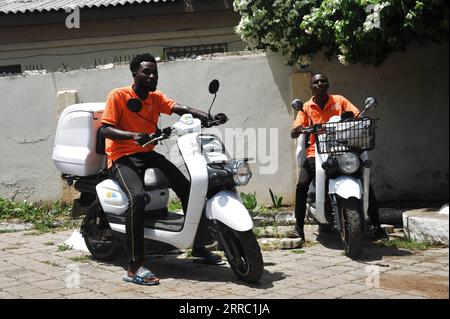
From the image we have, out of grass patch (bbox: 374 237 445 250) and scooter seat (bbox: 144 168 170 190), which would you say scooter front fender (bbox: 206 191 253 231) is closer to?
scooter seat (bbox: 144 168 170 190)

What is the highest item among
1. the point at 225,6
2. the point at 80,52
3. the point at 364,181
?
the point at 225,6

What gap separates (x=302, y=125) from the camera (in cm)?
552

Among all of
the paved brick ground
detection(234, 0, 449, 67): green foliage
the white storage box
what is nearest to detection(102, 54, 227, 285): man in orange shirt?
the paved brick ground

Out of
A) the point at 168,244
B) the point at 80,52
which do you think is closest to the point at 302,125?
the point at 168,244

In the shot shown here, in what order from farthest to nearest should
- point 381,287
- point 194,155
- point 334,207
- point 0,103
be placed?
point 0,103, point 334,207, point 194,155, point 381,287

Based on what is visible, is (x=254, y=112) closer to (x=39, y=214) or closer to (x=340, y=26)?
(x=340, y=26)

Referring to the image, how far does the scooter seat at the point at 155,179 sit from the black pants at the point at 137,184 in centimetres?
3

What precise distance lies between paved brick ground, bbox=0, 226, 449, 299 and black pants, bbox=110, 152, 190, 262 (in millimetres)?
338

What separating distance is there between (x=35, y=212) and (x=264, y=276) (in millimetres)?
4211

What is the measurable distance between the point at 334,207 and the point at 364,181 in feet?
1.25

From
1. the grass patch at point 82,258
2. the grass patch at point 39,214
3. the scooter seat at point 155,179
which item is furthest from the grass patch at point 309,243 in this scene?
the grass patch at point 39,214

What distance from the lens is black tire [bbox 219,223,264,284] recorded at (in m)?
4.19

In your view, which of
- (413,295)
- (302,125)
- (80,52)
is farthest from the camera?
(80,52)
